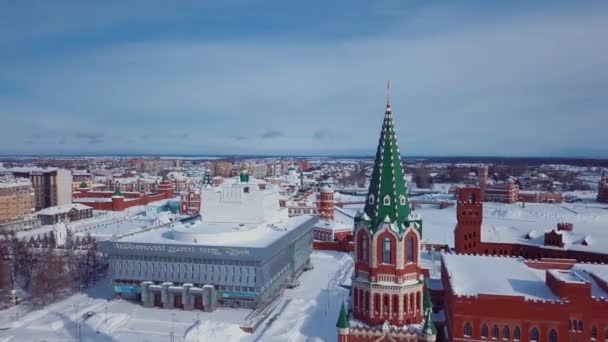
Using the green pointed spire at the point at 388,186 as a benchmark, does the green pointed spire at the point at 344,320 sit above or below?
below

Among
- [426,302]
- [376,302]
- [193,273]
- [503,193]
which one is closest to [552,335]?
[426,302]

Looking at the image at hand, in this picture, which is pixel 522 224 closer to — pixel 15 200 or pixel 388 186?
A: pixel 388 186

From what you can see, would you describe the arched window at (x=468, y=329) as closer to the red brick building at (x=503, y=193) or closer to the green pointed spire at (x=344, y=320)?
the green pointed spire at (x=344, y=320)

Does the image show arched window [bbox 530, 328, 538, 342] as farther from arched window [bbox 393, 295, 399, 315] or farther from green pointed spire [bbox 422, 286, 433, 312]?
arched window [bbox 393, 295, 399, 315]

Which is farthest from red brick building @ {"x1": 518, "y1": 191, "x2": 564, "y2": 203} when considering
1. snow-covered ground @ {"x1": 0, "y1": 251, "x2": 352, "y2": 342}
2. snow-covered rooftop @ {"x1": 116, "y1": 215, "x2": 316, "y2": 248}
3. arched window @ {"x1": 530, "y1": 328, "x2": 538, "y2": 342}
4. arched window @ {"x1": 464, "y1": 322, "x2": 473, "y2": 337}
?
arched window @ {"x1": 464, "y1": 322, "x2": 473, "y2": 337}

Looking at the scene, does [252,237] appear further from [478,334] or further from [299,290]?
[478,334]

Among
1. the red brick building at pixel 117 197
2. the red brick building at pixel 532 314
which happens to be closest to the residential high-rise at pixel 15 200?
the red brick building at pixel 117 197

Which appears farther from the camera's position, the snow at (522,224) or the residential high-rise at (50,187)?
the residential high-rise at (50,187)

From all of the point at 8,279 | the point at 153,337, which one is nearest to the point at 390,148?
the point at 153,337
